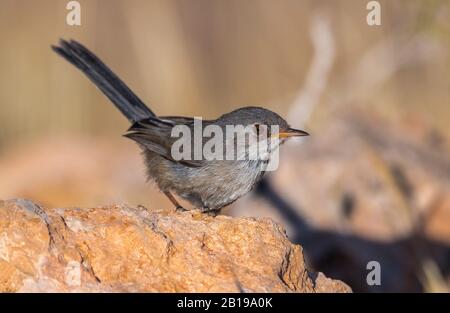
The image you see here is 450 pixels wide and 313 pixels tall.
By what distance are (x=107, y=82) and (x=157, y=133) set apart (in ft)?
2.83

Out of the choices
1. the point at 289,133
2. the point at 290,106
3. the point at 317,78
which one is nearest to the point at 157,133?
the point at 289,133

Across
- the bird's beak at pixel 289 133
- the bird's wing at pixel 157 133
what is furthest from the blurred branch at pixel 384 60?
the bird's beak at pixel 289 133

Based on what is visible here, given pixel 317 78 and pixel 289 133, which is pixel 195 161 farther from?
pixel 317 78

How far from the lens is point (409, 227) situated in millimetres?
7508

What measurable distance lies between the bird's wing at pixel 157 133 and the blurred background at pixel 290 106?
1875 millimetres

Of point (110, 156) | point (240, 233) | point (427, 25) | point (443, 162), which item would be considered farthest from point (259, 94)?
point (240, 233)

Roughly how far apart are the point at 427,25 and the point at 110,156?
3870 millimetres

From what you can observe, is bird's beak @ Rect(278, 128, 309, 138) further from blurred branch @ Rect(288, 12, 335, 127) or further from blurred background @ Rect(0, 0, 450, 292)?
blurred branch @ Rect(288, 12, 335, 127)

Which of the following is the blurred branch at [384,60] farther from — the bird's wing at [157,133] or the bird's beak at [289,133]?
the bird's beak at [289,133]

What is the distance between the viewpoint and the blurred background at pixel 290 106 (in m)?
7.67

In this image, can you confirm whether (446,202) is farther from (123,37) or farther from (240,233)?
(123,37)

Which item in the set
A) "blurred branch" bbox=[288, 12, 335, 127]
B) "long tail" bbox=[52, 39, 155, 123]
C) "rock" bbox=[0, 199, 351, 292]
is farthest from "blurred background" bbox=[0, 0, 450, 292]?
"rock" bbox=[0, 199, 351, 292]

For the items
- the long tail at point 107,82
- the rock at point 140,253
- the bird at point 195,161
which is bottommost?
the rock at point 140,253

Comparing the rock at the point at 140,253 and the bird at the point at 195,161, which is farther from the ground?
the bird at the point at 195,161
